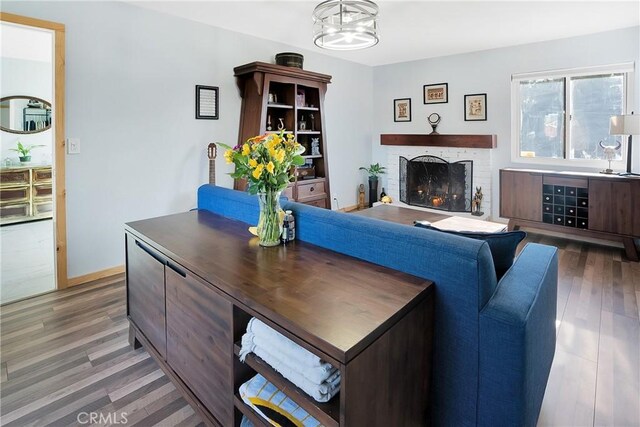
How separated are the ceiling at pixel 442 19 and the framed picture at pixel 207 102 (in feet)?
2.13

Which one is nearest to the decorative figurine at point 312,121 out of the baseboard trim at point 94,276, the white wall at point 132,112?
the white wall at point 132,112

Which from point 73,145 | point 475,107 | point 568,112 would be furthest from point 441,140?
point 73,145

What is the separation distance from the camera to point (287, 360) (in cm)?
110

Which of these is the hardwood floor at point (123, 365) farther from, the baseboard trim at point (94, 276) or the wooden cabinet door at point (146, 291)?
the wooden cabinet door at point (146, 291)

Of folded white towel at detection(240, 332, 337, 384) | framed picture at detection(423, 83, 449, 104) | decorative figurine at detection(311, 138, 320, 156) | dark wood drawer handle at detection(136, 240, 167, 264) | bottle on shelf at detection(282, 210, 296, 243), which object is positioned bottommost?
folded white towel at detection(240, 332, 337, 384)

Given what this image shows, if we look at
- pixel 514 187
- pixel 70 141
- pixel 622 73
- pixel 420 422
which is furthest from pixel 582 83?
pixel 70 141

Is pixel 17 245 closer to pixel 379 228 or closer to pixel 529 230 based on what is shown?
pixel 379 228

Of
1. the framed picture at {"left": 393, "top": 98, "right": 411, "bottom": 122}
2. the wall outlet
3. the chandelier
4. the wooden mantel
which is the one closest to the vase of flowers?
the chandelier

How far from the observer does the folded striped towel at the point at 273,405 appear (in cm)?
113

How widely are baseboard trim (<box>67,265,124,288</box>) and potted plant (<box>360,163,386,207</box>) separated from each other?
12.6ft

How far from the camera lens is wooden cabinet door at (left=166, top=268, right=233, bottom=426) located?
4.28ft

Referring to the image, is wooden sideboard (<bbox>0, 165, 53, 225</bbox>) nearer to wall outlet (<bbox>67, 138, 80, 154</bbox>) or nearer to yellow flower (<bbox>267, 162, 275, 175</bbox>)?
wall outlet (<bbox>67, 138, 80, 154</bbox>)

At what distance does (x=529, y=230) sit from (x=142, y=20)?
16.1 ft

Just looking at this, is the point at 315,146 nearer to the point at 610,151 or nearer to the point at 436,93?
the point at 436,93
